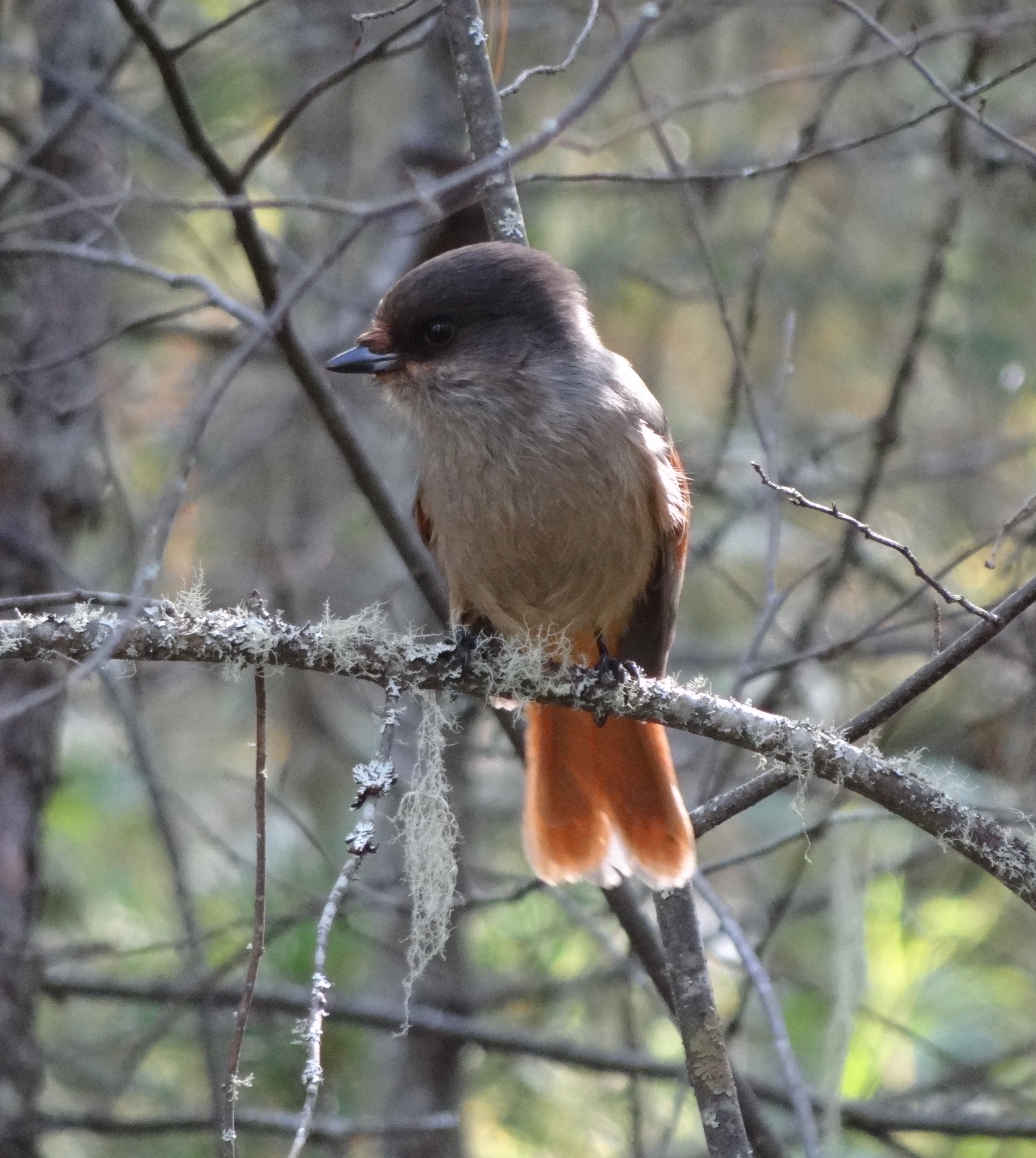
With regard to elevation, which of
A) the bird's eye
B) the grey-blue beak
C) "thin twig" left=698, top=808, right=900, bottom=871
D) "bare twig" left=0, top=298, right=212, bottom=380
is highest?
the bird's eye

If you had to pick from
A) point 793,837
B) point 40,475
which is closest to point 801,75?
point 793,837

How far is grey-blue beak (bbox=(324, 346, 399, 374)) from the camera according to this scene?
12.1ft

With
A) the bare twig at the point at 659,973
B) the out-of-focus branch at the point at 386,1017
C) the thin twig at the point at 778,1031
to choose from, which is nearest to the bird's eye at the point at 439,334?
the bare twig at the point at 659,973

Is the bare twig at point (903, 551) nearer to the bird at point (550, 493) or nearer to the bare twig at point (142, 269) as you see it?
the bird at point (550, 493)

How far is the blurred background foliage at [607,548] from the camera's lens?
4434 mm

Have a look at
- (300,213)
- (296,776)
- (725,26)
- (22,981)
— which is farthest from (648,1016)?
(725,26)

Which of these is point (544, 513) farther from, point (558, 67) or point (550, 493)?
point (558, 67)

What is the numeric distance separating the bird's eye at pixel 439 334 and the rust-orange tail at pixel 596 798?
992 millimetres

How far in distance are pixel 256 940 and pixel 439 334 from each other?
1.94 m

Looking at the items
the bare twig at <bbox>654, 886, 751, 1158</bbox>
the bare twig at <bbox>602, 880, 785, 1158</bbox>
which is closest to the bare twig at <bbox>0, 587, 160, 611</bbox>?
the bare twig at <bbox>654, 886, 751, 1158</bbox>

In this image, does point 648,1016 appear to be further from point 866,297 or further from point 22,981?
point 866,297

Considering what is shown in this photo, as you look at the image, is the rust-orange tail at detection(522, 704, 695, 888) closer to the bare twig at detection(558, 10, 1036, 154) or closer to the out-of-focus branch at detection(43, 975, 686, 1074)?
the out-of-focus branch at detection(43, 975, 686, 1074)

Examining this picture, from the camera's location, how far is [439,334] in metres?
3.73

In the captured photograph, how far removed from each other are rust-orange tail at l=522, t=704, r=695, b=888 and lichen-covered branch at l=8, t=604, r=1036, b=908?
3.27ft
